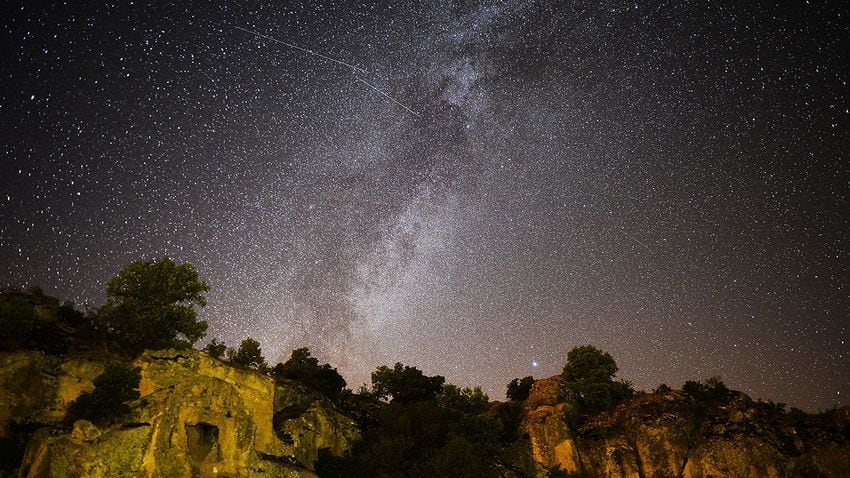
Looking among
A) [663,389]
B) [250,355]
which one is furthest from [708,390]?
[250,355]

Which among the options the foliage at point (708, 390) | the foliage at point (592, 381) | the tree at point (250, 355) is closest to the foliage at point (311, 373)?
the tree at point (250, 355)

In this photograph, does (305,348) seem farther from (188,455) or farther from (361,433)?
(188,455)

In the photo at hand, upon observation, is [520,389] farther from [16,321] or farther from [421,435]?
[16,321]

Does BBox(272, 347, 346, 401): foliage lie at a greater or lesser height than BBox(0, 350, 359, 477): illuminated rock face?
greater

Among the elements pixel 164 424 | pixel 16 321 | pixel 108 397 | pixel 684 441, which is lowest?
pixel 164 424

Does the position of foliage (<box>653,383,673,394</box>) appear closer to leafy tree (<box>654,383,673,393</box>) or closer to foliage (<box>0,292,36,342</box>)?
leafy tree (<box>654,383,673,393</box>)

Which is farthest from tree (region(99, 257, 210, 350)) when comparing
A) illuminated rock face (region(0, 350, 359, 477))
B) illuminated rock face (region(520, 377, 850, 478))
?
illuminated rock face (region(520, 377, 850, 478))

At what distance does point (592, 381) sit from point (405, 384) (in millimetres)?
20793

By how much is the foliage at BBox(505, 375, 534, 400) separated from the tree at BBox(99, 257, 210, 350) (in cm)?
3806

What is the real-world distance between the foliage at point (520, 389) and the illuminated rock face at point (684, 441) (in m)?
10.4

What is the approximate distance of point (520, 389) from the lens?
6078cm

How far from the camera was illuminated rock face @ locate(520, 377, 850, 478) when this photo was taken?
41.0m

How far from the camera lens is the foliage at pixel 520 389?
6019 centimetres

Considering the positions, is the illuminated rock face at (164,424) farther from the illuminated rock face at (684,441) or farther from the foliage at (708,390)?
the foliage at (708,390)
